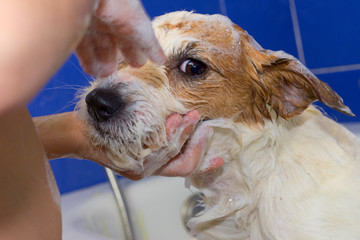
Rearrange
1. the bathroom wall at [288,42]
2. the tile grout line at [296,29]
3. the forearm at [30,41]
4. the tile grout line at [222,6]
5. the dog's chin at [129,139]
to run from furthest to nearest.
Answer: the tile grout line at [222,6] < the tile grout line at [296,29] < the bathroom wall at [288,42] < the dog's chin at [129,139] < the forearm at [30,41]

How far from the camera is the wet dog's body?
0.91 metres

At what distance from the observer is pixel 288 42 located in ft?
6.20

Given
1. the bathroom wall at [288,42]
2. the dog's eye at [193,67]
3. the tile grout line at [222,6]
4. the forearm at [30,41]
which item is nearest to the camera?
the forearm at [30,41]

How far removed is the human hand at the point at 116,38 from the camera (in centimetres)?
48

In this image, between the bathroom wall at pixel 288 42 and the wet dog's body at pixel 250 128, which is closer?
the wet dog's body at pixel 250 128

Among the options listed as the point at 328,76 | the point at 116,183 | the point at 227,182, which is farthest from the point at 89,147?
the point at 328,76

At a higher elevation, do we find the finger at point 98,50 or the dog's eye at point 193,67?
the finger at point 98,50

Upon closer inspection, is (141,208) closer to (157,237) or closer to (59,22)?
(157,237)

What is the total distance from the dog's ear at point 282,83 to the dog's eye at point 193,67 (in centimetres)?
12

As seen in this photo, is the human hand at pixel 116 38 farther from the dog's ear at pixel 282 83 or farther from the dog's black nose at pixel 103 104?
the dog's ear at pixel 282 83

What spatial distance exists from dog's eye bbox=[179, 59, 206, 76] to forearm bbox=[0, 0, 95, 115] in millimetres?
620

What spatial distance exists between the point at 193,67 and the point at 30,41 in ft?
2.18

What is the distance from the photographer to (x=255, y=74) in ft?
3.25

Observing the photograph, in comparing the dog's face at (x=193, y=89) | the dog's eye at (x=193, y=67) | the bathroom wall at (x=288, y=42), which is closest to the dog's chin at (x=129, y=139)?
the dog's face at (x=193, y=89)
